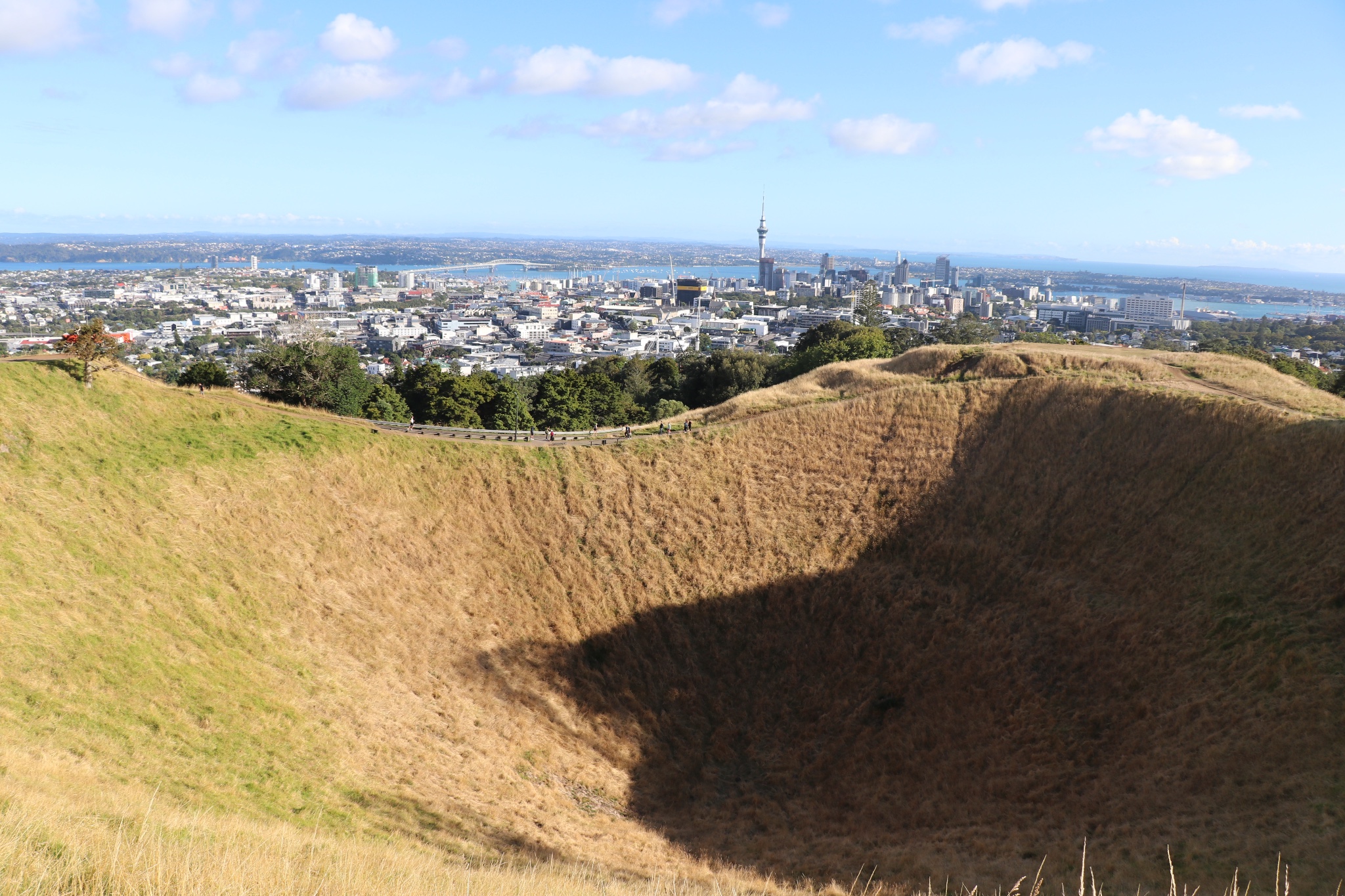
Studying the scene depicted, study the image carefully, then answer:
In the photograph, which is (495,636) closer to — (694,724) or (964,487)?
(694,724)

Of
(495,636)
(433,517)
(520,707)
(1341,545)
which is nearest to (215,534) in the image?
(433,517)

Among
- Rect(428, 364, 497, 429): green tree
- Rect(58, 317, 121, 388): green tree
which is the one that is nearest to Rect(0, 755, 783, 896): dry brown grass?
Rect(58, 317, 121, 388): green tree

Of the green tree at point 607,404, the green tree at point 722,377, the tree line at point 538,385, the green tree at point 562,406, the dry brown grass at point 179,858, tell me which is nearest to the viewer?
the dry brown grass at point 179,858

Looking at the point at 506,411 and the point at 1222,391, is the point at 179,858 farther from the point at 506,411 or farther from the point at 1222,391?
the point at 506,411

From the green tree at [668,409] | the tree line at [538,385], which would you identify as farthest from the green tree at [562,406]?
the green tree at [668,409]

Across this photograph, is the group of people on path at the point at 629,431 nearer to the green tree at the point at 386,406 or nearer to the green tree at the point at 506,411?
the green tree at the point at 506,411

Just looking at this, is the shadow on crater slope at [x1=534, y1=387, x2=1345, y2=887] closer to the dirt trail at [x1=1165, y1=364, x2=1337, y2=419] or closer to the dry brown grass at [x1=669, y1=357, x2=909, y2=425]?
the dirt trail at [x1=1165, y1=364, x2=1337, y2=419]

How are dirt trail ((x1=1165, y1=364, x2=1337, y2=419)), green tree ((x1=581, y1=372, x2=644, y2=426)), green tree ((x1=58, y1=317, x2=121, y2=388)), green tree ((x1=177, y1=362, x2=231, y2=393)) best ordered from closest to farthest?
green tree ((x1=58, y1=317, x2=121, y2=388)) < dirt trail ((x1=1165, y1=364, x2=1337, y2=419)) < green tree ((x1=177, y1=362, x2=231, y2=393)) < green tree ((x1=581, y1=372, x2=644, y2=426))
